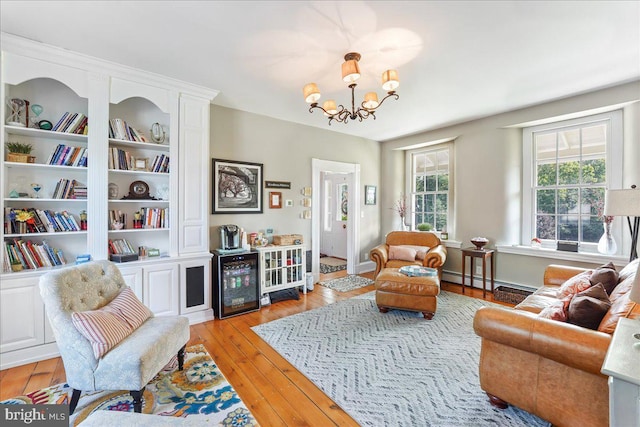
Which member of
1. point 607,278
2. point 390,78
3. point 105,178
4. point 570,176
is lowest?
point 607,278

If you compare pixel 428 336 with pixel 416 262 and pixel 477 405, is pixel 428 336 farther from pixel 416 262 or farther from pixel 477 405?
pixel 416 262

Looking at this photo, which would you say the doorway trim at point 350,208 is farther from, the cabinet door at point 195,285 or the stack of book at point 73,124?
the stack of book at point 73,124

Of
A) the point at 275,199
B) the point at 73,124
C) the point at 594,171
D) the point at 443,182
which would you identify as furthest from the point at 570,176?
the point at 73,124

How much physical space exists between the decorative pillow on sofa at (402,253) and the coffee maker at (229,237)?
243 centimetres

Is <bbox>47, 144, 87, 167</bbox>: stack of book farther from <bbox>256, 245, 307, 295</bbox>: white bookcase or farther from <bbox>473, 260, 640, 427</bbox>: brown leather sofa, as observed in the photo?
<bbox>473, 260, 640, 427</bbox>: brown leather sofa

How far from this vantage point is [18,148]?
8.18 feet

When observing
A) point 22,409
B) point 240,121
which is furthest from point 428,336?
point 240,121

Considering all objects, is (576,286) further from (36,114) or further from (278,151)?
(36,114)

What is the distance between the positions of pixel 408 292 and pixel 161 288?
2782 mm

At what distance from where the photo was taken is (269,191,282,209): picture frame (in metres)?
4.34

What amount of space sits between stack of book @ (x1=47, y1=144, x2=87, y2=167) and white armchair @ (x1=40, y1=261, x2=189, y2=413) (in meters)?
1.28

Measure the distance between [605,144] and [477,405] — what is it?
12.2 ft

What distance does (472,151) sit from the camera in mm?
4582

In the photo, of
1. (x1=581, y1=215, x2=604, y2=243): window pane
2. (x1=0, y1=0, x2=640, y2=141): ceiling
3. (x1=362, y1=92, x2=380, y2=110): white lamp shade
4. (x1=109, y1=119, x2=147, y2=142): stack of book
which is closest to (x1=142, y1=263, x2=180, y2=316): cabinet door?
(x1=109, y1=119, x2=147, y2=142): stack of book
